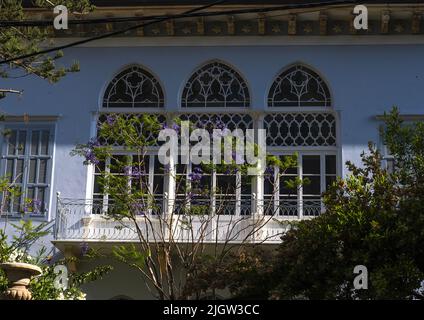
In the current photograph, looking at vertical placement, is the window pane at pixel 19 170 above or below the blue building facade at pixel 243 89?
below

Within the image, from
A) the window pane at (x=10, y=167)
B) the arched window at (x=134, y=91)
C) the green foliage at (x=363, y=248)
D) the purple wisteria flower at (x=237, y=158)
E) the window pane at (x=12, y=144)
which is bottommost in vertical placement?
the green foliage at (x=363, y=248)

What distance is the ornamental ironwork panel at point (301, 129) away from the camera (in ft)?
61.2

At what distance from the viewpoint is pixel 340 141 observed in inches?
728

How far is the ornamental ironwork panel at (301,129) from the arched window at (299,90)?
0.28 metres

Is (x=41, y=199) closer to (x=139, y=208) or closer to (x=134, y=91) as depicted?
(x=134, y=91)

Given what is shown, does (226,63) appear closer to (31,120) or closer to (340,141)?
(340,141)

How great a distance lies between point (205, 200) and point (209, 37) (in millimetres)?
4610

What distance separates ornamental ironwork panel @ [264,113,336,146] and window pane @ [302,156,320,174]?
0.35 metres

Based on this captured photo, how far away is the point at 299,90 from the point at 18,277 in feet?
28.4

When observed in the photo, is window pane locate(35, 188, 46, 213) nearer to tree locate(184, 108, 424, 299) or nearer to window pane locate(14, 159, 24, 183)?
window pane locate(14, 159, 24, 183)

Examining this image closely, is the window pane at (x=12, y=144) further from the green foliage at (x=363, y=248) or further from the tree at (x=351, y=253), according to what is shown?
the green foliage at (x=363, y=248)

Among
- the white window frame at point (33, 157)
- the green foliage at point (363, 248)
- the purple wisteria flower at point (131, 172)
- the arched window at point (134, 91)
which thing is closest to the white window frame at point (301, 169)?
the arched window at point (134, 91)

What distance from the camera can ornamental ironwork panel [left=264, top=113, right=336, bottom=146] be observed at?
734 inches
